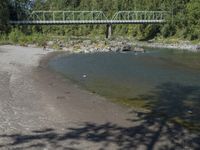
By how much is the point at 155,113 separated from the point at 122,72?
20371 millimetres

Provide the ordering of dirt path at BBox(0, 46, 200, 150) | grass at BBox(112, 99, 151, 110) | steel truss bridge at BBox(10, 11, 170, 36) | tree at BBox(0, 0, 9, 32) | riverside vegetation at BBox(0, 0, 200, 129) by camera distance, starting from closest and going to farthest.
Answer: dirt path at BBox(0, 46, 200, 150), grass at BBox(112, 99, 151, 110), riverside vegetation at BBox(0, 0, 200, 129), tree at BBox(0, 0, 9, 32), steel truss bridge at BBox(10, 11, 170, 36)

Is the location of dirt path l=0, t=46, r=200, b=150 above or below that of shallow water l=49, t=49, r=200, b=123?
above

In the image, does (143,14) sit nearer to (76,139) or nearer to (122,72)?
(122,72)

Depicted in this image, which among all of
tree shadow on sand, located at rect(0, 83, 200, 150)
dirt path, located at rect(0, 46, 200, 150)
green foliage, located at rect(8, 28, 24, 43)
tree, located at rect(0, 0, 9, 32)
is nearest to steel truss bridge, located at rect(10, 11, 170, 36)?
tree, located at rect(0, 0, 9, 32)

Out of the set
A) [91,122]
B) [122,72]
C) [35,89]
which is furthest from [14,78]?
[91,122]

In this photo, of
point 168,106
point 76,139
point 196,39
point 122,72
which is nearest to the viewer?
point 76,139

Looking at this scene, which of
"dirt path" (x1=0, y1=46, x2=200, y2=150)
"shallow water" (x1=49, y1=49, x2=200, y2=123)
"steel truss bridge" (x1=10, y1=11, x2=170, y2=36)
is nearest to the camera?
"dirt path" (x1=0, y1=46, x2=200, y2=150)

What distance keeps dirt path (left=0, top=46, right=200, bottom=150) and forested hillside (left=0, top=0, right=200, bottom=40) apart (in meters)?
78.0

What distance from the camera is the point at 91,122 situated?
2075 centimetres

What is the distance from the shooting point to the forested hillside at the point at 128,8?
109875mm

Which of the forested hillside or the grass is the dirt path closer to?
the grass

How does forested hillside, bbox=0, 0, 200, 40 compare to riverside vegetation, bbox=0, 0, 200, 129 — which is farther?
forested hillside, bbox=0, 0, 200, 40

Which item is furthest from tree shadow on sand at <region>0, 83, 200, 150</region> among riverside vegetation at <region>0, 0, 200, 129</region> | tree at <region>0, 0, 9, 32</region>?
tree at <region>0, 0, 9, 32</region>

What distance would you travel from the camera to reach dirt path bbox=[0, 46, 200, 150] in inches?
675
